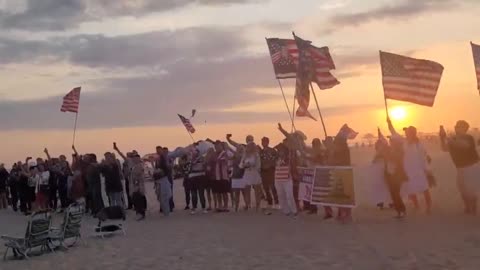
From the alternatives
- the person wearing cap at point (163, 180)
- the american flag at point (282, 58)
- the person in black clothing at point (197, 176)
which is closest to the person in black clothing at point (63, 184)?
the person wearing cap at point (163, 180)

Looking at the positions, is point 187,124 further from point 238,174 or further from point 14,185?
point 238,174

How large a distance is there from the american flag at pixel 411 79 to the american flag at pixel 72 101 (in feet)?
43.9

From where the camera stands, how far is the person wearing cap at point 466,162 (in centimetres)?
1395

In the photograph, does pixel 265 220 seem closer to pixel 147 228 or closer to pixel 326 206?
pixel 326 206

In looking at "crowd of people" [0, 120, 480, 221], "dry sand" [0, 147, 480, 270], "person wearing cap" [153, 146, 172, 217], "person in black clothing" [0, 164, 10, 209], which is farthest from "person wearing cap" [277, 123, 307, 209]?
"person in black clothing" [0, 164, 10, 209]

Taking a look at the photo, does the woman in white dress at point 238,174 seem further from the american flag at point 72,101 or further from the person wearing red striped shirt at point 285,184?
the american flag at point 72,101

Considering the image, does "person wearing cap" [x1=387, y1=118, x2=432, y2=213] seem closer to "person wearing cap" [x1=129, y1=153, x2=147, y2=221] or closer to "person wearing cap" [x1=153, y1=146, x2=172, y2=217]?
"person wearing cap" [x1=153, y1=146, x2=172, y2=217]

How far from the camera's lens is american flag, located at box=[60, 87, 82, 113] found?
25.5 m

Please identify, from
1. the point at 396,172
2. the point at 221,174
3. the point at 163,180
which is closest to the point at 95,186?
the point at 163,180

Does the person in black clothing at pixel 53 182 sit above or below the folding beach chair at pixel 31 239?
above

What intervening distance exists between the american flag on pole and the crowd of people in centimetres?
21

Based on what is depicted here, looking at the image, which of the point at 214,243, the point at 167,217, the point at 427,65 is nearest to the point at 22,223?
the point at 167,217

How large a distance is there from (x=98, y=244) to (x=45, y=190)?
31.9ft

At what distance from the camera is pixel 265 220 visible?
621 inches
